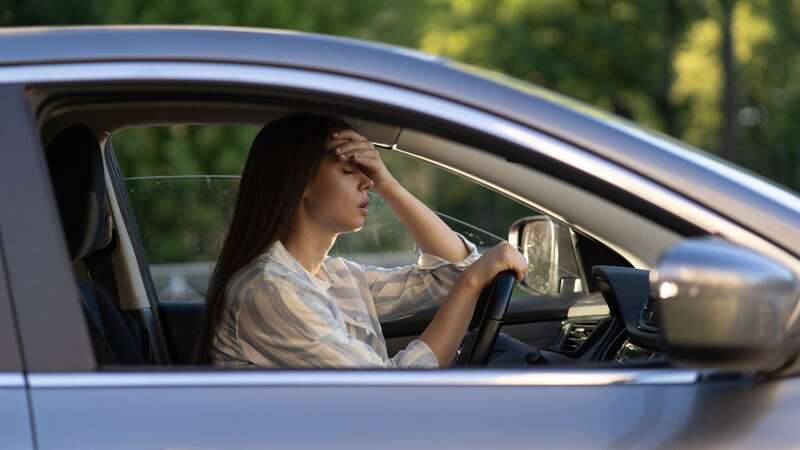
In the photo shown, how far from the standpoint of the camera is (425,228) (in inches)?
125

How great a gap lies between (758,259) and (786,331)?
0.37ft

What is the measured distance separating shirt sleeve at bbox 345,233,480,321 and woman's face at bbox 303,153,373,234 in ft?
1.35

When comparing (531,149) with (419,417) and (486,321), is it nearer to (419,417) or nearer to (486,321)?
(419,417)

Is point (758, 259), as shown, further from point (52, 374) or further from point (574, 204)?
point (52, 374)

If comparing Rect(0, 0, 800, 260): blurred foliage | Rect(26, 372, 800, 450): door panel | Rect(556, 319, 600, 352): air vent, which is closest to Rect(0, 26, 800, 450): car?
Rect(26, 372, 800, 450): door panel

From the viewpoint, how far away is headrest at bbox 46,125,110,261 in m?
2.58

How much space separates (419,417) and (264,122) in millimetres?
1373

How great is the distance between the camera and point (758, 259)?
175 cm

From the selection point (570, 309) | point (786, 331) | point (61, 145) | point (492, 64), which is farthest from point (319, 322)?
point (492, 64)

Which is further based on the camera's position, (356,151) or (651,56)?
(651,56)

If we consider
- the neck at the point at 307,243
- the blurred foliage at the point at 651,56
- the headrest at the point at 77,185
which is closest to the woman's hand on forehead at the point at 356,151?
the neck at the point at 307,243

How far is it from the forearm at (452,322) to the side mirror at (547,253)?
0.50 metres

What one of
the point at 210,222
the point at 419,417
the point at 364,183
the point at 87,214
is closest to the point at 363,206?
the point at 364,183

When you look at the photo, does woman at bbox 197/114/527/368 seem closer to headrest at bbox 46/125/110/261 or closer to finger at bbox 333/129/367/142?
finger at bbox 333/129/367/142
